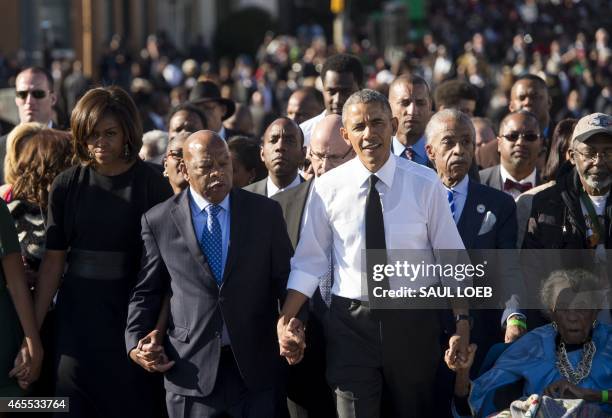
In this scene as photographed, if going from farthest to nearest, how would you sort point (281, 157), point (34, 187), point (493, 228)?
point (281, 157), point (34, 187), point (493, 228)

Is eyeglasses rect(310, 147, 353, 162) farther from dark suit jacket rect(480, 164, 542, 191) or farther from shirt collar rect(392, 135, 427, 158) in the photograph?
dark suit jacket rect(480, 164, 542, 191)

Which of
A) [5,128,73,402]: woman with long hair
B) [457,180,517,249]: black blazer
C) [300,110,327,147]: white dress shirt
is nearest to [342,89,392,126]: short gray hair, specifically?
[457,180,517,249]: black blazer

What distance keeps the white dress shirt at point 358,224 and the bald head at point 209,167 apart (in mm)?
490

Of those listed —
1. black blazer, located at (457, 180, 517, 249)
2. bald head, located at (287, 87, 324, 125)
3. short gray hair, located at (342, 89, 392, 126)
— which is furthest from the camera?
bald head, located at (287, 87, 324, 125)

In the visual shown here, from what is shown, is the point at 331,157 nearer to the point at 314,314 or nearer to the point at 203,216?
the point at 314,314

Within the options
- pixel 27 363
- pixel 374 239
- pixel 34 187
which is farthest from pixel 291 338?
pixel 34 187

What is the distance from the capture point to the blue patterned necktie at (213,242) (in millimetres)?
6586

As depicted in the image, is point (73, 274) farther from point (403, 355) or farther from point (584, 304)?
point (584, 304)

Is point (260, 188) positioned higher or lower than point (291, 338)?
higher

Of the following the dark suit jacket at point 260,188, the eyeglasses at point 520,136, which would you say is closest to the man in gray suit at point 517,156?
the eyeglasses at point 520,136

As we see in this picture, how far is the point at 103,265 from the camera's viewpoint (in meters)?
6.87

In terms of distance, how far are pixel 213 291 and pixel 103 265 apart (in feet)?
2.35

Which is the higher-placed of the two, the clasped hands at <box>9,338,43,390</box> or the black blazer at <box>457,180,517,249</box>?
the black blazer at <box>457,180,517,249</box>

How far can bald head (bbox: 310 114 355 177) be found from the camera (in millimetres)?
7641
